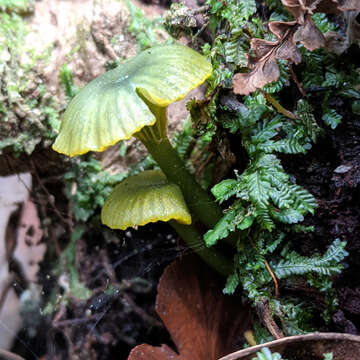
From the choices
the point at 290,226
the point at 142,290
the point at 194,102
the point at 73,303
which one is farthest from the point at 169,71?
the point at 73,303

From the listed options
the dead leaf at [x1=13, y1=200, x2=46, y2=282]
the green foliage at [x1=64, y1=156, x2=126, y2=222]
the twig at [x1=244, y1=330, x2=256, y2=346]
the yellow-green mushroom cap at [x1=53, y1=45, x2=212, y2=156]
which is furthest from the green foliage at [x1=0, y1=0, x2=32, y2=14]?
the twig at [x1=244, y1=330, x2=256, y2=346]

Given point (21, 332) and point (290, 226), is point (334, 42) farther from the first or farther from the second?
point (21, 332)

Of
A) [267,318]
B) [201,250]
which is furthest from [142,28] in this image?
[267,318]

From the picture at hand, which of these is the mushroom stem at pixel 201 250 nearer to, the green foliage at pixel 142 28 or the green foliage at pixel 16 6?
the green foliage at pixel 142 28

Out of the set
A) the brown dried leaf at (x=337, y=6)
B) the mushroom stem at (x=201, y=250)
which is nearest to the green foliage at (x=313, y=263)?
the mushroom stem at (x=201, y=250)

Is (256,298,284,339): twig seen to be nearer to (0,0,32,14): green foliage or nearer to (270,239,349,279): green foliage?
(270,239,349,279): green foliage
